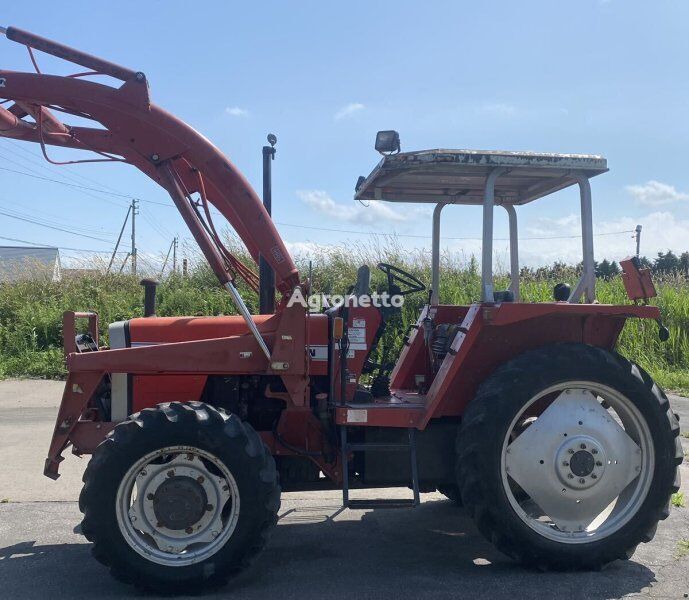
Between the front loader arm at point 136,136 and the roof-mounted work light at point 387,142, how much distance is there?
84 centimetres

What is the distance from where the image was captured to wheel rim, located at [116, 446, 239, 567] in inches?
146

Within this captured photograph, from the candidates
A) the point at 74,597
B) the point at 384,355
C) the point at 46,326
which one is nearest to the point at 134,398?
the point at 74,597

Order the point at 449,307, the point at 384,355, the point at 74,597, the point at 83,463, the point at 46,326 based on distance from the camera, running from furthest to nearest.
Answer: the point at 46,326 → the point at 384,355 → the point at 83,463 → the point at 449,307 → the point at 74,597

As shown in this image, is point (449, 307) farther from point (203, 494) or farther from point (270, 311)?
point (203, 494)

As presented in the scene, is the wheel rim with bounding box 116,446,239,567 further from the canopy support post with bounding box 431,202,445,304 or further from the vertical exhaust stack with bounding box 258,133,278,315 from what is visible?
the canopy support post with bounding box 431,202,445,304

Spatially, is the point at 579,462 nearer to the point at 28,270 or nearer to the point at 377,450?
the point at 377,450

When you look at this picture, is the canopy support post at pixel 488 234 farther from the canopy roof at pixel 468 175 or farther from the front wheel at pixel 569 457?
the front wheel at pixel 569 457

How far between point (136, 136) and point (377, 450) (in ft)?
7.97

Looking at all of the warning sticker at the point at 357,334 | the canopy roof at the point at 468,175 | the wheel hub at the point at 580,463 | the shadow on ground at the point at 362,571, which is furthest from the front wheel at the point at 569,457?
the canopy roof at the point at 468,175

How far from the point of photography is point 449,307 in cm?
524

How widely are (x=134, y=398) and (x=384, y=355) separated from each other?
296 inches

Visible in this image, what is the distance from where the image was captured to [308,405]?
14.3ft

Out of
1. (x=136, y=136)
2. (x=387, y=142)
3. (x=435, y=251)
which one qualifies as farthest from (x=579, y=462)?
(x=136, y=136)

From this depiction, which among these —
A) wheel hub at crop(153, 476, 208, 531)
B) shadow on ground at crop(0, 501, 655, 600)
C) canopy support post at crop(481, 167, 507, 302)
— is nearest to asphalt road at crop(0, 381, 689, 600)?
shadow on ground at crop(0, 501, 655, 600)
